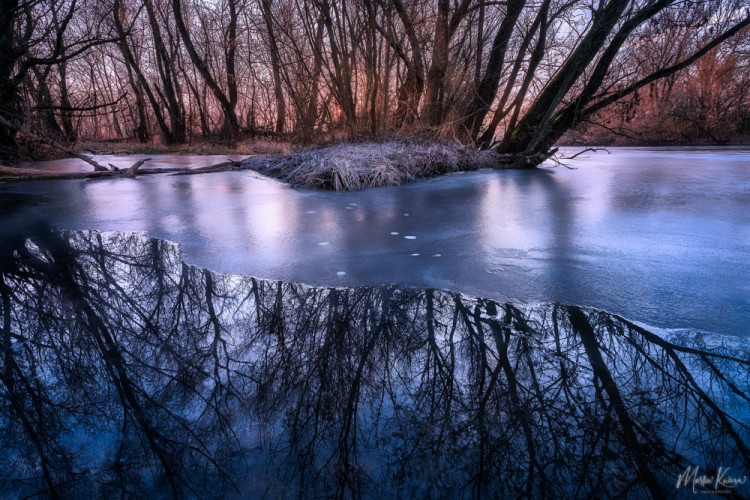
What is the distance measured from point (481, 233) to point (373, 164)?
3.37 meters

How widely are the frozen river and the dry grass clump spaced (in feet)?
1.33

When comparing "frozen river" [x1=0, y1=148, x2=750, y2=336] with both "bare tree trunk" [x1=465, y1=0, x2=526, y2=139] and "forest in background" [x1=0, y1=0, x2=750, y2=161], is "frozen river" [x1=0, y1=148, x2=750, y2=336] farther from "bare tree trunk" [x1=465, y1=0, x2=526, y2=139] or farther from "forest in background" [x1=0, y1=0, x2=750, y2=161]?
"bare tree trunk" [x1=465, y1=0, x2=526, y2=139]

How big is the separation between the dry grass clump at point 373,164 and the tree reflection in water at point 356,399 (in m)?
4.16

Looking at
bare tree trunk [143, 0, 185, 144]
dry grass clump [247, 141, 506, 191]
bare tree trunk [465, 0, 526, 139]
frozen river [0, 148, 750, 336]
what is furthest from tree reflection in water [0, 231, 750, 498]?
bare tree trunk [143, 0, 185, 144]

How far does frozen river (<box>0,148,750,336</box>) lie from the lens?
2.21 metres

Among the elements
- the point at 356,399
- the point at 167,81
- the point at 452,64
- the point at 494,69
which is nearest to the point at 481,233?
the point at 356,399

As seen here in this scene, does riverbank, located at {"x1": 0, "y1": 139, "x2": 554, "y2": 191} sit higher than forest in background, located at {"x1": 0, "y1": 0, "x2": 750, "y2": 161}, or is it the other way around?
forest in background, located at {"x1": 0, "y1": 0, "x2": 750, "y2": 161}

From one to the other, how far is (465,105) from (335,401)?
927 cm

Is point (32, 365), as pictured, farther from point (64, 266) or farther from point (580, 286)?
point (580, 286)

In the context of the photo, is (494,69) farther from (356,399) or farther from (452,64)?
(356,399)

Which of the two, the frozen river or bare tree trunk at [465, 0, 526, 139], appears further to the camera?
bare tree trunk at [465, 0, 526, 139]

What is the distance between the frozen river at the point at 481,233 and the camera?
2.21 metres

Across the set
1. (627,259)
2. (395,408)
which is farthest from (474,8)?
(395,408)

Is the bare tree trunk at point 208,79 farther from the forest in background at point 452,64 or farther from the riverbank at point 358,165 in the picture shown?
the riverbank at point 358,165
